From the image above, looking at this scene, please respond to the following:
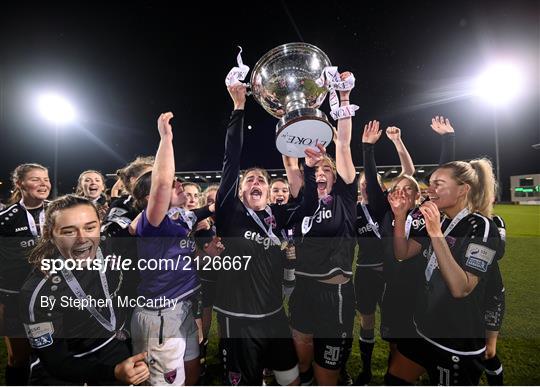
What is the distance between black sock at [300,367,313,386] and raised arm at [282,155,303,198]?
1.53 m

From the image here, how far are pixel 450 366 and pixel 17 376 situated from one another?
3.67 metres

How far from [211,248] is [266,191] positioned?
828 millimetres

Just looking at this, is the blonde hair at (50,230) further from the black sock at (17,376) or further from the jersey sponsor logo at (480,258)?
the jersey sponsor logo at (480,258)

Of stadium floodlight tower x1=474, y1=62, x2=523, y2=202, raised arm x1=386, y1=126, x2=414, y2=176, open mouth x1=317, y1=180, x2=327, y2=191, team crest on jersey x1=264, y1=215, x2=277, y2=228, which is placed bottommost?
team crest on jersey x1=264, y1=215, x2=277, y2=228

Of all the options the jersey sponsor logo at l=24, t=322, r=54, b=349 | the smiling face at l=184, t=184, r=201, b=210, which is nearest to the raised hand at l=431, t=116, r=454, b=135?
the smiling face at l=184, t=184, r=201, b=210

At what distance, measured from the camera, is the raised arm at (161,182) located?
2.18 m

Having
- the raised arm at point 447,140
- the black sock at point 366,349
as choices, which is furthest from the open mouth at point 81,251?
the raised arm at point 447,140

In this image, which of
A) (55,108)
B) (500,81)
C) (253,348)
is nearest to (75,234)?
(253,348)

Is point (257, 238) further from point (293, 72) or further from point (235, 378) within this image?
point (293, 72)

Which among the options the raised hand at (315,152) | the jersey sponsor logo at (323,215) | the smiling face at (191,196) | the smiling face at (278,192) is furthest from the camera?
the smiling face at (278,192)

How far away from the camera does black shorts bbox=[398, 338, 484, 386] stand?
6.47 feet

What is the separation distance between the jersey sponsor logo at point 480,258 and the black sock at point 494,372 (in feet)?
5.30

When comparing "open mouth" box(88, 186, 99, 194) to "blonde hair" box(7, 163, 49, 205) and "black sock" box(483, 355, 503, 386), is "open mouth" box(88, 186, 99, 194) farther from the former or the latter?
"black sock" box(483, 355, 503, 386)

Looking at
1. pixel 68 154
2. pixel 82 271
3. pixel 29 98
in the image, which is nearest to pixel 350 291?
pixel 82 271
